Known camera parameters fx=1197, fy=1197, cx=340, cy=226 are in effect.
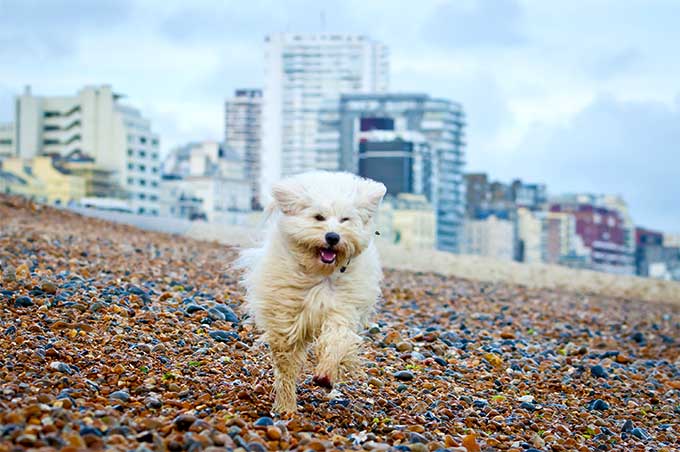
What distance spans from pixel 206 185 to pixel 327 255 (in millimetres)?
130964

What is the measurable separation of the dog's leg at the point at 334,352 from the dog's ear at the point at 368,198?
0.63 m

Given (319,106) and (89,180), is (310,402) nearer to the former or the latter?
(89,180)

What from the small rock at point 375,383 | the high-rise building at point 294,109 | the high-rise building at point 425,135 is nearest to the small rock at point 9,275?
the small rock at point 375,383

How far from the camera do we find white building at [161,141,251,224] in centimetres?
12412

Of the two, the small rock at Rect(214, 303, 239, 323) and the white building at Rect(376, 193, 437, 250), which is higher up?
the small rock at Rect(214, 303, 239, 323)

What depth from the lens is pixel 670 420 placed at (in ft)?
29.8

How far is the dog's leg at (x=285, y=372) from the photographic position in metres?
6.77

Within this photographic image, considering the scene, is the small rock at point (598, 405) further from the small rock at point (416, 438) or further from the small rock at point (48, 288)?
the small rock at point (48, 288)

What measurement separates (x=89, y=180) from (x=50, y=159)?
198 inches

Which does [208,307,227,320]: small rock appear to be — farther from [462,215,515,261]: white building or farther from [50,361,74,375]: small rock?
[462,215,515,261]: white building

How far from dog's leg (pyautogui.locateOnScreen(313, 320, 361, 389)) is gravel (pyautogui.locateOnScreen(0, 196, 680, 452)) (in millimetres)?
277

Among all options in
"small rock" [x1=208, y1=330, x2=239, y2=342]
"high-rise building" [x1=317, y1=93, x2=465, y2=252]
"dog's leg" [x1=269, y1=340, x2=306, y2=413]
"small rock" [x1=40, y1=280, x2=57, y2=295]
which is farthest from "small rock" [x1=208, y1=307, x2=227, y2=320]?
"high-rise building" [x1=317, y1=93, x2=465, y2=252]

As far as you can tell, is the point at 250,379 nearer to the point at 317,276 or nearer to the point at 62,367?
the point at 317,276

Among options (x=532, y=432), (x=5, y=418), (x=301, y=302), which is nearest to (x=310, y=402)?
(x=301, y=302)
